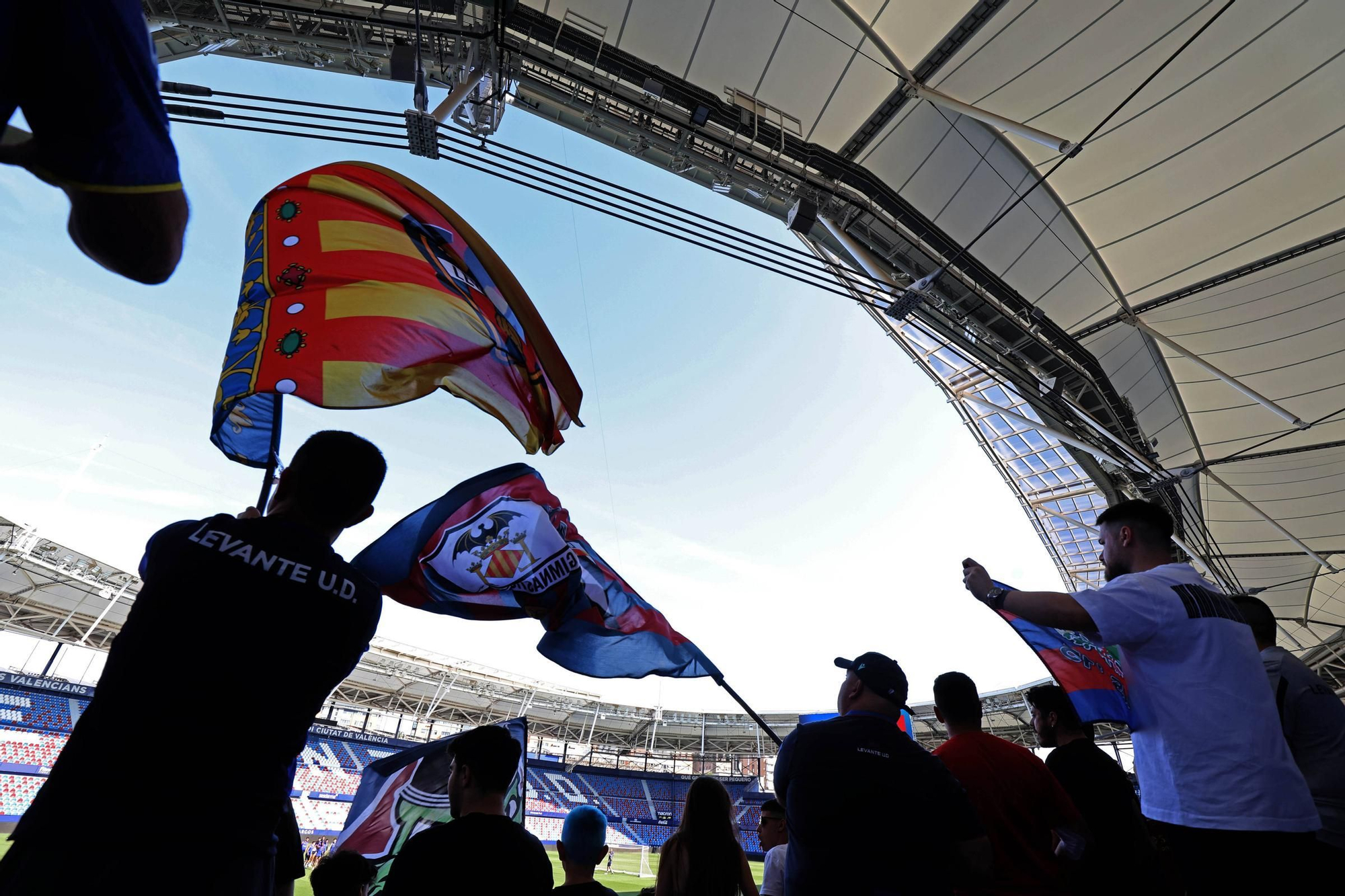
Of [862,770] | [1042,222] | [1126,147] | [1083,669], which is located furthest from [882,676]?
[1042,222]

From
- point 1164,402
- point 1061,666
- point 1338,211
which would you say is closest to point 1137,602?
point 1061,666

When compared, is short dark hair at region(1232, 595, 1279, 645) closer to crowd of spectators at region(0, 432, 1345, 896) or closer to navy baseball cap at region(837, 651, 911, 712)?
crowd of spectators at region(0, 432, 1345, 896)

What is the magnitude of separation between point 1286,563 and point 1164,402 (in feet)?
27.9

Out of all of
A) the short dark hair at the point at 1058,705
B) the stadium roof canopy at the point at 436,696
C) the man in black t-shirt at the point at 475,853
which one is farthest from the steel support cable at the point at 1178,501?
the stadium roof canopy at the point at 436,696

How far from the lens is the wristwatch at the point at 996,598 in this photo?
250cm

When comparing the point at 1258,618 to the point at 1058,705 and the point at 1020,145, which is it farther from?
the point at 1020,145

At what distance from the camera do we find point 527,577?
4355 mm

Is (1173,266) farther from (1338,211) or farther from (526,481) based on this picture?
(526,481)

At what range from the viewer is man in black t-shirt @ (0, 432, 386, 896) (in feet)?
3.56

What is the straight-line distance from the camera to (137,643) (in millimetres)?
1238

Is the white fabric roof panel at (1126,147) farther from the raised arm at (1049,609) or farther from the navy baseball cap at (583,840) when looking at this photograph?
the navy baseball cap at (583,840)

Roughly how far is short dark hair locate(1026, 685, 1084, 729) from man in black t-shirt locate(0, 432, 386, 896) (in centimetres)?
355

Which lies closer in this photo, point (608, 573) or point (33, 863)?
point (33, 863)

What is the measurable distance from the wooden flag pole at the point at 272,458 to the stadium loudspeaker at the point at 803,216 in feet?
25.2
